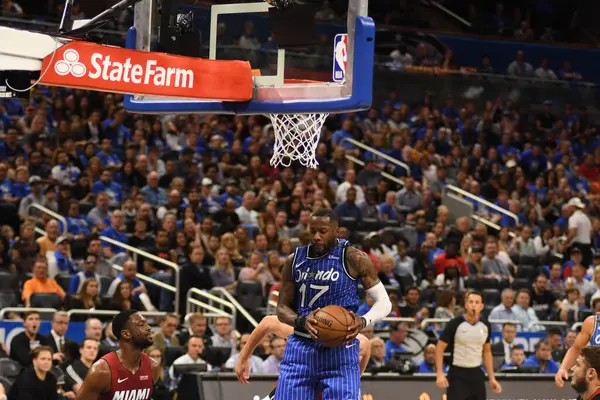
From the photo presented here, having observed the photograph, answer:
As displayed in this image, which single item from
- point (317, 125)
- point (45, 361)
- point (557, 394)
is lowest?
point (557, 394)

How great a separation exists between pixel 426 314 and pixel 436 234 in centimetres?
303

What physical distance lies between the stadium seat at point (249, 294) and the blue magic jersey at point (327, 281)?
6059mm

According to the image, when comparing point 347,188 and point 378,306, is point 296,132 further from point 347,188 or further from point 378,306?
point 347,188

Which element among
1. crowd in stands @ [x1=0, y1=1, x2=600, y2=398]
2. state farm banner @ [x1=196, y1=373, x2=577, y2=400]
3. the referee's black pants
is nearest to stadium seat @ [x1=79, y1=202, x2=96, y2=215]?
crowd in stands @ [x1=0, y1=1, x2=600, y2=398]

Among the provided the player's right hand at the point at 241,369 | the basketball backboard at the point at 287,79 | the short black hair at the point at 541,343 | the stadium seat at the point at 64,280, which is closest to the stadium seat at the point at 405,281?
the short black hair at the point at 541,343

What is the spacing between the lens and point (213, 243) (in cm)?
1503

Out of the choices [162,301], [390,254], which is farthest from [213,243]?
[390,254]

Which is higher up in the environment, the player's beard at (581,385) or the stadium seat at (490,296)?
the player's beard at (581,385)

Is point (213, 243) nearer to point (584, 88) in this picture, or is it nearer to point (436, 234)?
point (436, 234)

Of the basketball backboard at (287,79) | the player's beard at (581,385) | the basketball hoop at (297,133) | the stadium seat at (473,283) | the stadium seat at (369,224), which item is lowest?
the stadium seat at (473,283)

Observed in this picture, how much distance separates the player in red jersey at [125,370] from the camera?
7.55 meters

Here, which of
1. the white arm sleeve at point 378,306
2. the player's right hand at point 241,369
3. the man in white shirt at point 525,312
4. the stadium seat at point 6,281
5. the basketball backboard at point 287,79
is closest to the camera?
the basketball backboard at point 287,79

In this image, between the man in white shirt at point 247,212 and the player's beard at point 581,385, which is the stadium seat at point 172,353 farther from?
the player's beard at point 581,385

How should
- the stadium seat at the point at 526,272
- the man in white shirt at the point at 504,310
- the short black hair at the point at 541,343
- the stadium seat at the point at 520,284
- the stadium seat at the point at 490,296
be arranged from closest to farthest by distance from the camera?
the short black hair at the point at 541,343 → the man in white shirt at the point at 504,310 → the stadium seat at the point at 490,296 → the stadium seat at the point at 520,284 → the stadium seat at the point at 526,272
